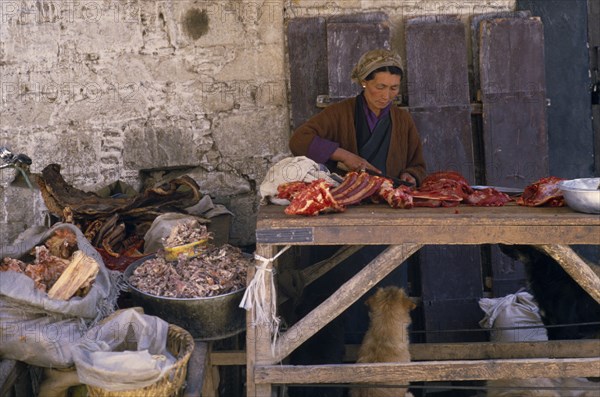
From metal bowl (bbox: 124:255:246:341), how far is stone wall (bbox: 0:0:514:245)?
5.84 feet

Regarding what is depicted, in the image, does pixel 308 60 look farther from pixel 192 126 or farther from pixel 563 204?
pixel 563 204

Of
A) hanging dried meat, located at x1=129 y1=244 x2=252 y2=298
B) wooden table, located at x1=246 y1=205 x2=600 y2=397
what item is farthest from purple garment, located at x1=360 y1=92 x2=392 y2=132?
hanging dried meat, located at x1=129 y1=244 x2=252 y2=298

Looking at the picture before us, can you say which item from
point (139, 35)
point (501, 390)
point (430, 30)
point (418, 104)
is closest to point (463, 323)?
point (501, 390)

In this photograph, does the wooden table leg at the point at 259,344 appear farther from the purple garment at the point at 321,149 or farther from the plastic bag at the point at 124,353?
the purple garment at the point at 321,149

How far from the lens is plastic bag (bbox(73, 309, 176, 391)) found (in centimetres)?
390

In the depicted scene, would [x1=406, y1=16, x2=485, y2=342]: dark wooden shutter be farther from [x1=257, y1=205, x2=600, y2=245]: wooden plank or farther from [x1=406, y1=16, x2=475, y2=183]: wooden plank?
[x1=257, y1=205, x2=600, y2=245]: wooden plank

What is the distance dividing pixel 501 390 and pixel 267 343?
5.72 ft

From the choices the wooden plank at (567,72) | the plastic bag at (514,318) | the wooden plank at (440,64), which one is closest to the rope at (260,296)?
the plastic bag at (514,318)

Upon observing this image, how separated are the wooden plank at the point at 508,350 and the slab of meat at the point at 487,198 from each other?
1014mm

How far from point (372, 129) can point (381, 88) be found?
34cm

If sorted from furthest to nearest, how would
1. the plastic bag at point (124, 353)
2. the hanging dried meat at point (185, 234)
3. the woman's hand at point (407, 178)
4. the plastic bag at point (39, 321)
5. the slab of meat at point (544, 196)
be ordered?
the woman's hand at point (407, 178) < the hanging dried meat at point (185, 234) < the slab of meat at point (544, 196) < the plastic bag at point (39, 321) < the plastic bag at point (124, 353)

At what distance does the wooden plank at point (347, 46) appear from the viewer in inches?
242

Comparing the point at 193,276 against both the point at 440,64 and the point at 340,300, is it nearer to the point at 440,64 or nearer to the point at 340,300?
the point at 340,300

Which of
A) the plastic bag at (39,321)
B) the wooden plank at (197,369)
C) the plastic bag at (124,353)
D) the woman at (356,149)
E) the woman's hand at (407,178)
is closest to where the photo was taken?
the plastic bag at (124,353)
